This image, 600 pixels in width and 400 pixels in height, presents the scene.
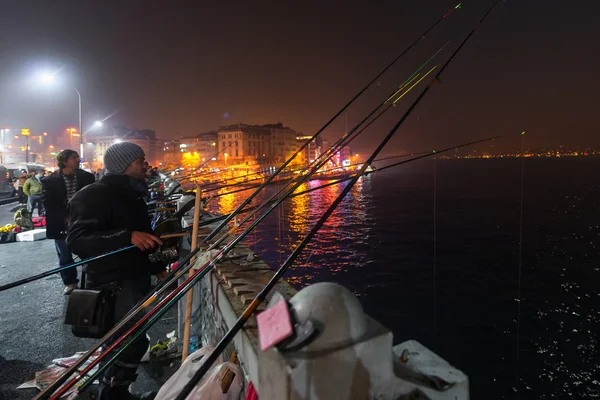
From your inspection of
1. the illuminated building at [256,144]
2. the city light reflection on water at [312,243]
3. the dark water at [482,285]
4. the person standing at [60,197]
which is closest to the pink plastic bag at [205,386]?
the person standing at [60,197]

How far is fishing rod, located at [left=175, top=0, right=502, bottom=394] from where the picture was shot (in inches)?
51.3

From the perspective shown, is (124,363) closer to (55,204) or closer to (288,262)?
(288,262)

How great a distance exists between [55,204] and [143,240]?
4.46 meters

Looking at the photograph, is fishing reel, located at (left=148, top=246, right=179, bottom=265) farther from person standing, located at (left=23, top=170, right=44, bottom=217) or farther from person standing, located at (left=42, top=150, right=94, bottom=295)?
person standing, located at (left=23, top=170, right=44, bottom=217)

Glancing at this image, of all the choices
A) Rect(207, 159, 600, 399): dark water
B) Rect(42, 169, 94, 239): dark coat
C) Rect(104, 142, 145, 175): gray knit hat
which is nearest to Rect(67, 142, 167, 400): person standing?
Rect(104, 142, 145, 175): gray knit hat

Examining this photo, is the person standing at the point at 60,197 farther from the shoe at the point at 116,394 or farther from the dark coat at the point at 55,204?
the shoe at the point at 116,394

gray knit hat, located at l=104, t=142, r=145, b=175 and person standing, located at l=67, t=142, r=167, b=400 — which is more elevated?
gray knit hat, located at l=104, t=142, r=145, b=175

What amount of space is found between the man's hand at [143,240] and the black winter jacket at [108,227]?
0.15 feet

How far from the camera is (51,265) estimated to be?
23.6 ft

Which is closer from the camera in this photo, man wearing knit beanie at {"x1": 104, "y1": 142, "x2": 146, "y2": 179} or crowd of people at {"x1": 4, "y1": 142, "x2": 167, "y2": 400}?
crowd of people at {"x1": 4, "y1": 142, "x2": 167, "y2": 400}

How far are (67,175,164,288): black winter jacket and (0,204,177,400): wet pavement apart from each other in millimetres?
1313

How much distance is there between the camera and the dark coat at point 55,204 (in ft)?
19.7

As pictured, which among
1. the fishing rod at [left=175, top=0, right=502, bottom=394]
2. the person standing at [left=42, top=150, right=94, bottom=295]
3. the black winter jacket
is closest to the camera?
the fishing rod at [left=175, top=0, right=502, bottom=394]

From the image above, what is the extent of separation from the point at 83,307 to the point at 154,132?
459ft
